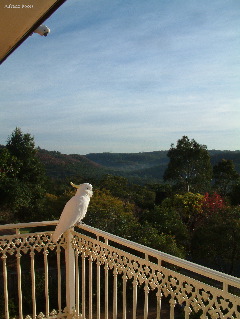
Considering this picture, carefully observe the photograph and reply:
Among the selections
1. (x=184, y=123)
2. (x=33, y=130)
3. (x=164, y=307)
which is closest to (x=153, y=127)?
(x=184, y=123)

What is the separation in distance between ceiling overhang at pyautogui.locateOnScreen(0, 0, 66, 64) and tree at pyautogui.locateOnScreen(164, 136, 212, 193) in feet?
47.3

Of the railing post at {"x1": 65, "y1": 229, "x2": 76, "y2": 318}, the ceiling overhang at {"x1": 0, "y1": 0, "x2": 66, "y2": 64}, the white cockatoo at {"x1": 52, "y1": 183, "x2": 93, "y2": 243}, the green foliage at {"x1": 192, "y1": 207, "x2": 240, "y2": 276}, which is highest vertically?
the ceiling overhang at {"x1": 0, "y1": 0, "x2": 66, "y2": 64}

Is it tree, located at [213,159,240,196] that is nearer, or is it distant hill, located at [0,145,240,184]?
tree, located at [213,159,240,196]

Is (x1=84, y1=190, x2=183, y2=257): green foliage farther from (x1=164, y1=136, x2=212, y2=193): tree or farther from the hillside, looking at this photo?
(x1=164, y1=136, x2=212, y2=193): tree

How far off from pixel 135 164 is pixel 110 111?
8.98m

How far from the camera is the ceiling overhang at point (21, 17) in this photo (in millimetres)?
1155

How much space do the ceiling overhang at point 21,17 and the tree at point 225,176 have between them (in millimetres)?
14540

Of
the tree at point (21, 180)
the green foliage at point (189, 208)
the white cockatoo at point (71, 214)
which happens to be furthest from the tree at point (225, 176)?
the white cockatoo at point (71, 214)

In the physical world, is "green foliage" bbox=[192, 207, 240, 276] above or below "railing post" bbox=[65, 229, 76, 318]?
below

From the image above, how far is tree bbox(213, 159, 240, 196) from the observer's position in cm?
1527

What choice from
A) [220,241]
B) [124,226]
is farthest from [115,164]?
[124,226]

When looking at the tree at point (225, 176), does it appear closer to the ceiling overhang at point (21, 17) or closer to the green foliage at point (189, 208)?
the green foliage at point (189, 208)

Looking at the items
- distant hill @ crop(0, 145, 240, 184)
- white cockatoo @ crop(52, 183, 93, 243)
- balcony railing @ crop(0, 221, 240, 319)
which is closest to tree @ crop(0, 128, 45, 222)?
distant hill @ crop(0, 145, 240, 184)

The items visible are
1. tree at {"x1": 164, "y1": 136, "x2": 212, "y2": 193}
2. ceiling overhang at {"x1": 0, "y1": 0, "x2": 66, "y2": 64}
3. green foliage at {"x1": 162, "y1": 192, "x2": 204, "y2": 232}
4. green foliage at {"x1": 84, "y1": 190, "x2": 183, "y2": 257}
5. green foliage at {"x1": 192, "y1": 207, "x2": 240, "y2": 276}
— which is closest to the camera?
ceiling overhang at {"x1": 0, "y1": 0, "x2": 66, "y2": 64}
